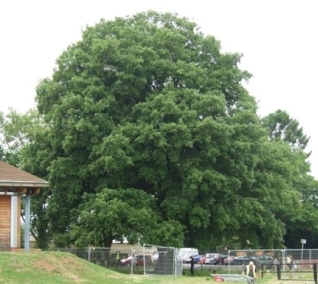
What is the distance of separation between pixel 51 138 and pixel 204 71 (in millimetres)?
10736

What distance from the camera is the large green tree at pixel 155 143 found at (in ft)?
127

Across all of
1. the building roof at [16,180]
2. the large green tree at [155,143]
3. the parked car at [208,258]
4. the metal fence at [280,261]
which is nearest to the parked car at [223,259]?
the parked car at [208,258]

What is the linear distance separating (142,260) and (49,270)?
14384mm

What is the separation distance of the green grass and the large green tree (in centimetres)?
901

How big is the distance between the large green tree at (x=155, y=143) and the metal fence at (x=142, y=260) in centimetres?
90

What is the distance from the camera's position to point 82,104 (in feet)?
131

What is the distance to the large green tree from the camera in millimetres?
38656

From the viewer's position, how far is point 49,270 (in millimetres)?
25938

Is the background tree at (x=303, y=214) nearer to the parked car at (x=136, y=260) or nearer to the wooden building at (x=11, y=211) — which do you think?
the parked car at (x=136, y=260)

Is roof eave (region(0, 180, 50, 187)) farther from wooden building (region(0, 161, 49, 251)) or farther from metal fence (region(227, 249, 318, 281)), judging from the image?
metal fence (region(227, 249, 318, 281))

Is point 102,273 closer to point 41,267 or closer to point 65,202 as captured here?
point 41,267

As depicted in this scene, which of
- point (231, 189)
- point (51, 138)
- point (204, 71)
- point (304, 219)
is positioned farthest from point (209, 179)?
point (304, 219)

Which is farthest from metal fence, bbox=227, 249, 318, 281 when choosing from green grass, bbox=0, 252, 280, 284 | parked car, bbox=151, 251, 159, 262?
green grass, bbox=0, 252, 280, 284

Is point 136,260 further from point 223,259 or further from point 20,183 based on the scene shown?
point 20,183
